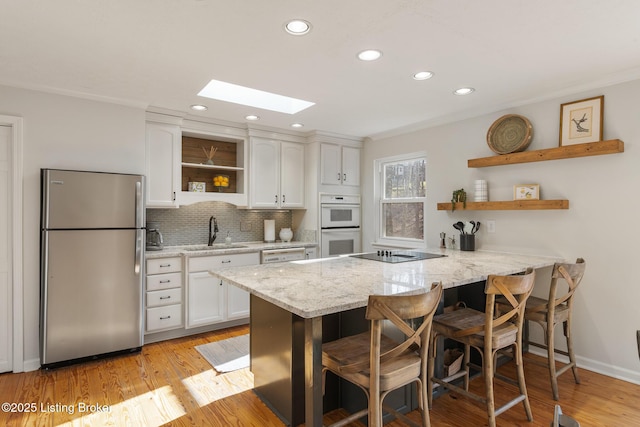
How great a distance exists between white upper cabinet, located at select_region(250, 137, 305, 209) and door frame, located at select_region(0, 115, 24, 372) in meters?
2.16

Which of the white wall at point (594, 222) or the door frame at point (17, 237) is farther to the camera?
the door frame at point (17, 237)

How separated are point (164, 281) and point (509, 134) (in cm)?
367

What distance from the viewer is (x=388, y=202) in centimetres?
475

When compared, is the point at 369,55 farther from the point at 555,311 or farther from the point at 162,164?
the point at 162,164

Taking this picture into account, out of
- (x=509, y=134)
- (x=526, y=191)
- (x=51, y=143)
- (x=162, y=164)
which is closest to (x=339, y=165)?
(x=509, y=134)

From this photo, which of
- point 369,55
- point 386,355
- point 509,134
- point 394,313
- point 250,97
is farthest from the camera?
point 250,97

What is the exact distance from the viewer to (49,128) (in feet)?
9.80

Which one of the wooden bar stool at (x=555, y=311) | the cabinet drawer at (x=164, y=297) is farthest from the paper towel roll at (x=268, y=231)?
the wooden bar stool at (x=555, y=311)

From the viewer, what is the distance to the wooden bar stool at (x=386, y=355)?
153cm

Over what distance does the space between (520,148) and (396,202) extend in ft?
5.61

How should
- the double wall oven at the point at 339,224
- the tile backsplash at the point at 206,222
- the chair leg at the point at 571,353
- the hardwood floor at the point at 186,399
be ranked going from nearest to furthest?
the hardwood floor at the point at 186,399 → the chair leg at the point at 571,353 → the tile backsplash at the point at 206,222 → the double wall oven at the point at 339,224

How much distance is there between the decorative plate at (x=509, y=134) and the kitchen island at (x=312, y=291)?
41.9 inches

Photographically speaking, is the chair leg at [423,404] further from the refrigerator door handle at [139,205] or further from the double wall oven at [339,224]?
the double wall oven at [339,224]

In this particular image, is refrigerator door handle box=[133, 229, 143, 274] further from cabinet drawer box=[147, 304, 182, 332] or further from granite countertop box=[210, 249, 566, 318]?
granite countertop box=[210, 249, 566, 318]
